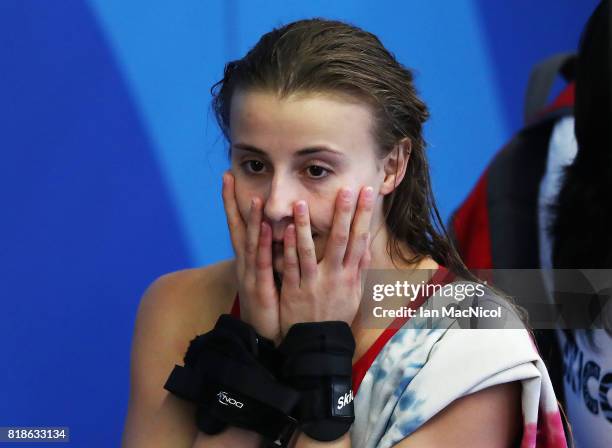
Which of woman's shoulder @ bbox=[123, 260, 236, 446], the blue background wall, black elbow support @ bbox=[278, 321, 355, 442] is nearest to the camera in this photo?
black elbow support @ bbox=[278, 321, 355, 442]

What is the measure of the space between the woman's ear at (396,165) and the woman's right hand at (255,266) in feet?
0.67

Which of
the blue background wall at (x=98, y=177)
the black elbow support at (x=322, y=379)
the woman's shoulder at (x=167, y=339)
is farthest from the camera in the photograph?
the blue background wall at (x=98, y=177)

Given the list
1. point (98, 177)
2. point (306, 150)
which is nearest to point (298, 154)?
point (306, 150)

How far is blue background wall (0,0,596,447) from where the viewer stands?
5.94ft

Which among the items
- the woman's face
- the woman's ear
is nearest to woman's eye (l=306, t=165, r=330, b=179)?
the woman's face

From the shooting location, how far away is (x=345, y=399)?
48.9 inches

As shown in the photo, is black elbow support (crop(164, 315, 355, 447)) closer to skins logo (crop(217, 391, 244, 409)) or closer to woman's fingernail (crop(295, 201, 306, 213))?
skins logo (crop(217, 391, 244, 409))

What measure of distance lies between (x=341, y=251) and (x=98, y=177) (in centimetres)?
78

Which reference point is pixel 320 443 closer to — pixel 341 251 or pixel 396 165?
pixel 341 251

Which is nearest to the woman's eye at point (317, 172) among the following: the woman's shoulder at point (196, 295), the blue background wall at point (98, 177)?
the woman's shoulder at point (196, 295)

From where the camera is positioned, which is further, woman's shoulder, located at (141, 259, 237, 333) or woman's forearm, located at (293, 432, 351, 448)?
woman's shoulder, located at (141, 259, 237, 333)

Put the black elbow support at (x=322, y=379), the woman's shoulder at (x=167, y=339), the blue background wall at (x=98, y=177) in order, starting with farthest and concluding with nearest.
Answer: the blue background wall at (x=98, y=177)
the woman's shoulder at (x=167, y=339)
the black elbow support at (x=322, y=379)

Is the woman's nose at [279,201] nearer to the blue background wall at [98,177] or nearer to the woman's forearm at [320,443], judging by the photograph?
the woman's forearm at [320,443]

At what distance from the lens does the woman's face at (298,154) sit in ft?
4.19
